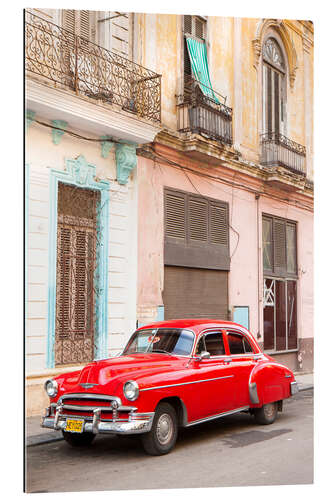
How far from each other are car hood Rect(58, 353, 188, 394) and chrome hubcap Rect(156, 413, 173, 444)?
387mm

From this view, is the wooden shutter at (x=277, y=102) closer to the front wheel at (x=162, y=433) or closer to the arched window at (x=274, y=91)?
the arched window at (x=274, y=91)

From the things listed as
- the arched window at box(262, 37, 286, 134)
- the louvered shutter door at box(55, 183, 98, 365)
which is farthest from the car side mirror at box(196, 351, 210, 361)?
the arched window at box(262, 37, 286, 134)

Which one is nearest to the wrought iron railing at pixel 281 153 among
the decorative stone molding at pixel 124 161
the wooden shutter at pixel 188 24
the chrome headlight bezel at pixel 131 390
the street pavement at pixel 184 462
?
the wooden shutter at pixel 188 24

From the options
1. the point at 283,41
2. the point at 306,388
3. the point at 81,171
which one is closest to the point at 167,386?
the point at 306,388

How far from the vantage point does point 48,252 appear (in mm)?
6598

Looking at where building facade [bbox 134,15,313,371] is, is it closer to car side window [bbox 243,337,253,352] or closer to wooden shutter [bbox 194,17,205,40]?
wooden shutter [bbox 194,17,205,40]

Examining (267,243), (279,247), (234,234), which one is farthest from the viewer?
(279,247)

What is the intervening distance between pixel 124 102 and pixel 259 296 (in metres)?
3.35

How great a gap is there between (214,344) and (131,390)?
1551mm

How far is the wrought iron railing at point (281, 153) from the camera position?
9.69 m

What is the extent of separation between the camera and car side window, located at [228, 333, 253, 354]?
7.43 metres

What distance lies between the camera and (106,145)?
789cm

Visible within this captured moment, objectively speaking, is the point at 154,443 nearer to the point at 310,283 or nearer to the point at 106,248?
the point at 106,248

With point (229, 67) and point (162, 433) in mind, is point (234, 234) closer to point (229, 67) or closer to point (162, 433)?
point (229, 67)
